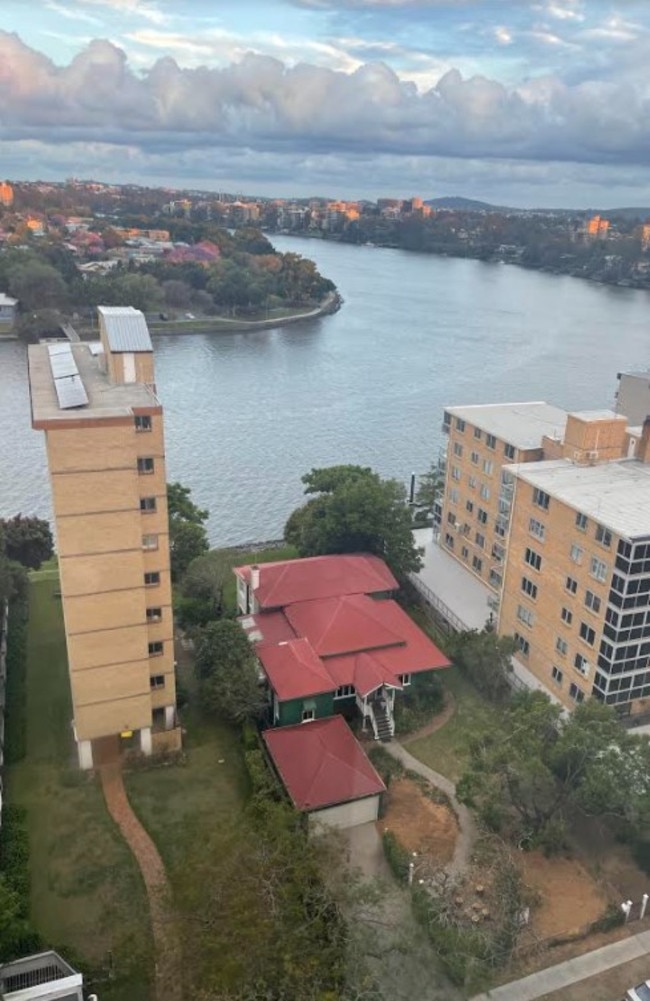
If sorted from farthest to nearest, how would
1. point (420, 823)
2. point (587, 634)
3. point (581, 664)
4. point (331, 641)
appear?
point (331, 641) → point (581, 664) → point (587, 634) → point (420, 823)

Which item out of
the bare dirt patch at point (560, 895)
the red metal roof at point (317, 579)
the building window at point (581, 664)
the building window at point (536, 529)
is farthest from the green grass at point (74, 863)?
the building window at point (536, 529)

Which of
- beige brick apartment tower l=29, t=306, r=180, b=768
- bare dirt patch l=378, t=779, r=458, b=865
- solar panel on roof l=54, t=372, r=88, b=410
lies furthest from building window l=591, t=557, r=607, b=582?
solar panel on roof l=54, t=372, r=88, b=410

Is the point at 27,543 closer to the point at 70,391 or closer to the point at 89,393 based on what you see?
the point at 89,393

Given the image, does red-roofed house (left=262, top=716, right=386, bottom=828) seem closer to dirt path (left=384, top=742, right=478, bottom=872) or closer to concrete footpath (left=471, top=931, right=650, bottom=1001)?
dirt path (left=384, top=742, right=478, bottom=872)

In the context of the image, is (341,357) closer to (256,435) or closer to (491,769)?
(256,435)

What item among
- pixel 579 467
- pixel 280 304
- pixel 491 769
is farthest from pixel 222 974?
pixel 280 304

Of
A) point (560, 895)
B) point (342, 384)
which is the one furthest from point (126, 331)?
point (342, 384)
